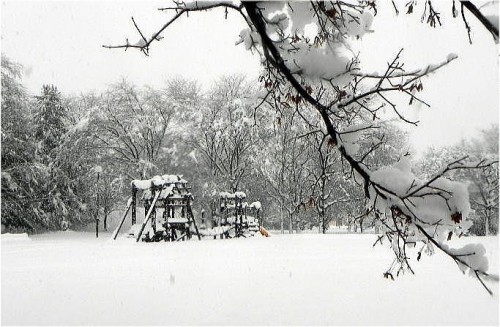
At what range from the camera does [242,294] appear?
5762 millimetres

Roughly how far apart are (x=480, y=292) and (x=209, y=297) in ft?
11.7

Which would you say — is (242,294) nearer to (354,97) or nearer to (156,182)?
(354,97)

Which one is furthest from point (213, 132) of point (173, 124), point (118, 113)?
point (118, 113)

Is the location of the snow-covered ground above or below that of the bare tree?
below

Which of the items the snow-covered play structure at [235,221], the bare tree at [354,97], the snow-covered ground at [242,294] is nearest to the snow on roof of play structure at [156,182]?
the snow-covered play structure at [235,221]

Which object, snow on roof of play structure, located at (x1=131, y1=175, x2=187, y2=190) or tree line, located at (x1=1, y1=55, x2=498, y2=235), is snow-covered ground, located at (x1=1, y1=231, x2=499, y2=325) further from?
tree line, located at (x1=1, y1=55, x2=498, y2=235)

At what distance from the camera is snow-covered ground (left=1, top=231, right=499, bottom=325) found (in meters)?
4.76

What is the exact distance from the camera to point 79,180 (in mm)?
29047

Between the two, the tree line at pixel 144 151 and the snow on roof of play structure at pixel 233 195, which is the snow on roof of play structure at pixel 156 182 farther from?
the tree line at pixel 144 151

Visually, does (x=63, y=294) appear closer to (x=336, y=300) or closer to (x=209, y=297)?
(x=209, y=297)

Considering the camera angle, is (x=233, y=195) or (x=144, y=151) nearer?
(x=233, y=195)

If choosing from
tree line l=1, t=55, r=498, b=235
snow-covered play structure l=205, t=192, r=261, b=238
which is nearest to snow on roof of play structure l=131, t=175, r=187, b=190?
snow-covered play structure l=205, t=192, r=261, b=238

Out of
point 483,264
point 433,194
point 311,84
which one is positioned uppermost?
point 311,84

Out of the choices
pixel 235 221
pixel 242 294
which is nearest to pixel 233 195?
pixel 235 221
